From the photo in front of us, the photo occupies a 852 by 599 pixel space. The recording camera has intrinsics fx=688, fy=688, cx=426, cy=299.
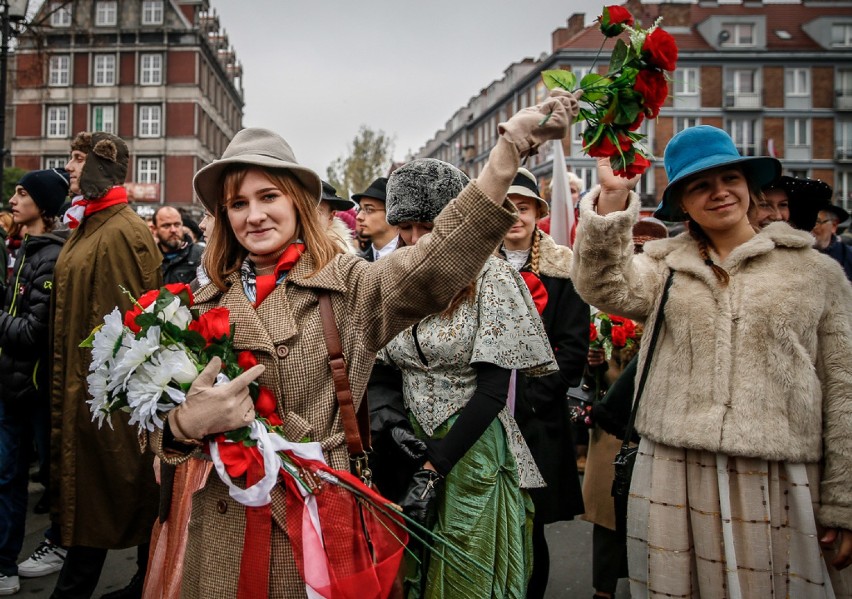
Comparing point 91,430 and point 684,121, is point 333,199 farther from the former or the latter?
point 684,121

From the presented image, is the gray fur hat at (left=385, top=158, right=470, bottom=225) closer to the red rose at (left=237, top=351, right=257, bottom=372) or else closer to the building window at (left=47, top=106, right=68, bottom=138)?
the red rose at (left=237, top=351, right=257, bottom=372)

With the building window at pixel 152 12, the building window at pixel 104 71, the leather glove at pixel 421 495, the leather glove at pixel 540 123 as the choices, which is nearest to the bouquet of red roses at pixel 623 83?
the leather glove at pixel 540 123

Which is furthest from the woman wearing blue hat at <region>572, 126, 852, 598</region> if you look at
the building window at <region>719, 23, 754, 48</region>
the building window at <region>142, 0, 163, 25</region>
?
the building window at <region>142, 0, 163, 25</region>

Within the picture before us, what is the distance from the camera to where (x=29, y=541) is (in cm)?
516

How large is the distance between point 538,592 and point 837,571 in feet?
5.06

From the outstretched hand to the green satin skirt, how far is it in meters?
0.95

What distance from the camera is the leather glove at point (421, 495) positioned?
2.44 m

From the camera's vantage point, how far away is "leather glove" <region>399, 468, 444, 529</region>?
2436mm

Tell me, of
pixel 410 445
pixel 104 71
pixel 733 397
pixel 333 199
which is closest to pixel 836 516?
pixel 733 397

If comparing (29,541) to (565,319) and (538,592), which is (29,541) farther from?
(565,319)

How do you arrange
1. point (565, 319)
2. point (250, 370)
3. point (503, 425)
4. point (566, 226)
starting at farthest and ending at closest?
point (566, 226)
point (565, 319)
point (503, 425)
point (250, 370)

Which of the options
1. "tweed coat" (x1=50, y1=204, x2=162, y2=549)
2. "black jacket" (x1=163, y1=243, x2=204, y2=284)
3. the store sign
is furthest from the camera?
the store sign

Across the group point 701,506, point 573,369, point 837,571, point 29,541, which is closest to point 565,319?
point 573,369

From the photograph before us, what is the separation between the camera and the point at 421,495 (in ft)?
8.04
